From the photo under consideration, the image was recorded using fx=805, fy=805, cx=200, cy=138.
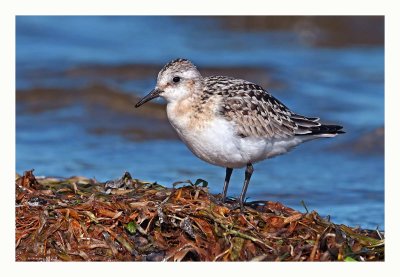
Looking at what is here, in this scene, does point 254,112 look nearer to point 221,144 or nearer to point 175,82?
point 221,144

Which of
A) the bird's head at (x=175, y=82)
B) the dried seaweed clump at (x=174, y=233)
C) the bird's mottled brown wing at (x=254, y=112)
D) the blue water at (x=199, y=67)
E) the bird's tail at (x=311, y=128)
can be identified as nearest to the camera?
the dried seaweed clump at (x=174, y=233)

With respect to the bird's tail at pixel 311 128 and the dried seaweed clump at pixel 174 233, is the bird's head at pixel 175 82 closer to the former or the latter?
the dried seaweed clump at pixel 174 233

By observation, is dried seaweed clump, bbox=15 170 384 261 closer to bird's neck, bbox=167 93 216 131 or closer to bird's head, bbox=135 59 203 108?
bird's neck, bbox=167 93 216 131

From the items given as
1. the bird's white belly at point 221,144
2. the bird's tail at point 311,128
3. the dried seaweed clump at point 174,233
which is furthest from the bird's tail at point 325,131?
the dried seaweed clump at point 174,233

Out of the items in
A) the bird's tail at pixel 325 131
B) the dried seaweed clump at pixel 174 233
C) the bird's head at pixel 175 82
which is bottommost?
the dried seaweed clump at pixel 174 233

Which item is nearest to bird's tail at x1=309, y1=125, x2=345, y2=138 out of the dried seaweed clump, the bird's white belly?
the bird's white belly

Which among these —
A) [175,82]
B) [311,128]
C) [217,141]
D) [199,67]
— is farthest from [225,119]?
[199,67]
